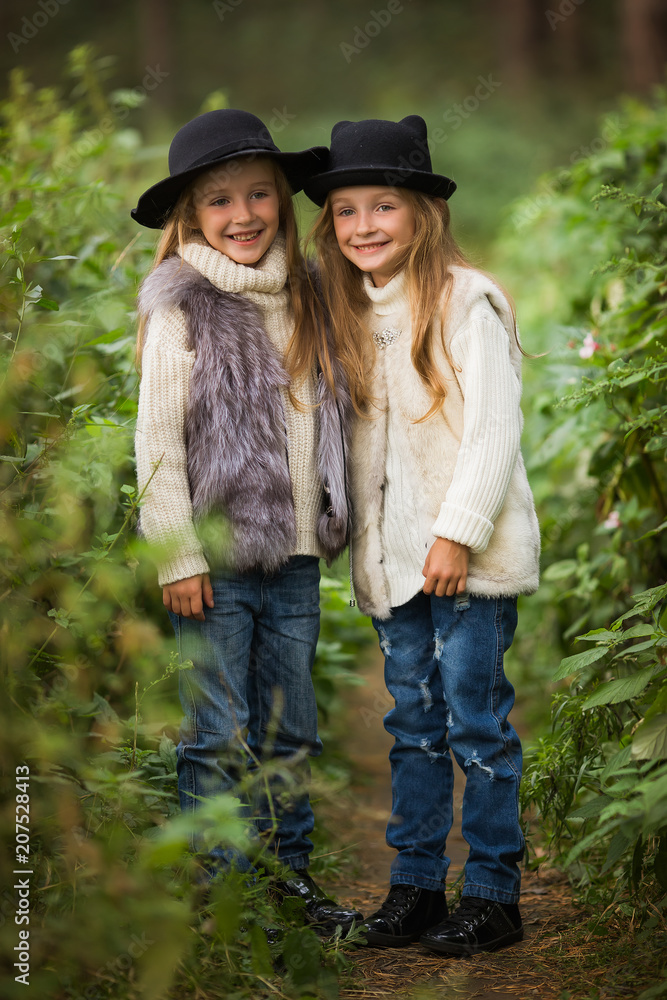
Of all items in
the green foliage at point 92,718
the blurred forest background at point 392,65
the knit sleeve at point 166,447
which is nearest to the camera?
the green foliage at point 92,718

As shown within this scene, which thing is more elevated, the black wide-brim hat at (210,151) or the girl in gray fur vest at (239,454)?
the black wide-brim hat at (210,151)

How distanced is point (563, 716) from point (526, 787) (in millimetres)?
205

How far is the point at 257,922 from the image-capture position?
6.43 ft

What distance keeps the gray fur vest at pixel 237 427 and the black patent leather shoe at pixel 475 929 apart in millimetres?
929

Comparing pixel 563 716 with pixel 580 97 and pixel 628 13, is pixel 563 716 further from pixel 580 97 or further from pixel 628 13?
pixel 580 97

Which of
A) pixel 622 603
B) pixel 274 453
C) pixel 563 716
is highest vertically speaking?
pixel 274 453

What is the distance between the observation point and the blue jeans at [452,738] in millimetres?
2281

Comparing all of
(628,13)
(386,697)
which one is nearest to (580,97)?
(628,13)

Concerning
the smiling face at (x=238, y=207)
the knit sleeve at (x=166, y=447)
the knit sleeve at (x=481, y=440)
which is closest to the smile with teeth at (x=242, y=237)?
the smiling face at (x=238, y=207)

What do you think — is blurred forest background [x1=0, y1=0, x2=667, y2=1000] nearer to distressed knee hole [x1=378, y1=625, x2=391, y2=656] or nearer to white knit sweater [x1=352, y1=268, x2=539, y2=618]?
white knit sweater [x1=352, y1=268, x2=539, y2=618]

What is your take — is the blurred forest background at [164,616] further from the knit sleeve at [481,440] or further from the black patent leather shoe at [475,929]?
the knit sleeve at [481,440]

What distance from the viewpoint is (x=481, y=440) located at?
2240mm

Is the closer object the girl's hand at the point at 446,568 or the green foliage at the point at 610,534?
the green foliage at the point at 610,534

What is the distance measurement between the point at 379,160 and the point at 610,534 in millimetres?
1569
